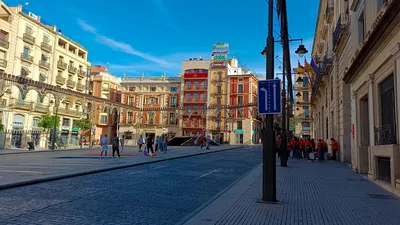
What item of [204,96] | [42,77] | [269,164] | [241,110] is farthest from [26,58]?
[269,164]

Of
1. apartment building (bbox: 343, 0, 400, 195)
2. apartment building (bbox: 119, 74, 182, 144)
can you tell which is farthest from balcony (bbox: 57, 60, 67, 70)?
apartment building (bbox: 343, 0, 400, 195)

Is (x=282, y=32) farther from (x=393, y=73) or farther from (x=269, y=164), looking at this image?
(x=269, y=164)

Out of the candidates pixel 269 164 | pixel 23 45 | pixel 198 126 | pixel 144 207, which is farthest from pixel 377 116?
pixel 198 126

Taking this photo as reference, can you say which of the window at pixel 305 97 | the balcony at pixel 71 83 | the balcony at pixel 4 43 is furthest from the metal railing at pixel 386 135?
the window at pixel 305 97

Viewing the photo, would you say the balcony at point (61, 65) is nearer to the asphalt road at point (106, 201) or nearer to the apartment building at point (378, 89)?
the asphalt road at point (106, 201)

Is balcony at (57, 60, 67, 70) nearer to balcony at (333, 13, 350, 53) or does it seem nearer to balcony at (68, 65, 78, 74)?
balcony at (68, 65, 78, 74)

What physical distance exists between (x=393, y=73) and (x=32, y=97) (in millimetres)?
46797

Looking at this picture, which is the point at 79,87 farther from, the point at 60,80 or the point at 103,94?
the point at 103,94

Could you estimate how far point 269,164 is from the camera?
7242mm

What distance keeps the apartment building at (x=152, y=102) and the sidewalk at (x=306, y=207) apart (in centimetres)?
6619

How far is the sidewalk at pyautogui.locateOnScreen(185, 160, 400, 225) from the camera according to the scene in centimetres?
564

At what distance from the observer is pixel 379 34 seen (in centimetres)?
925

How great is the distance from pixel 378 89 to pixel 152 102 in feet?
227

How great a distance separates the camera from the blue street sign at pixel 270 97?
288 inches
